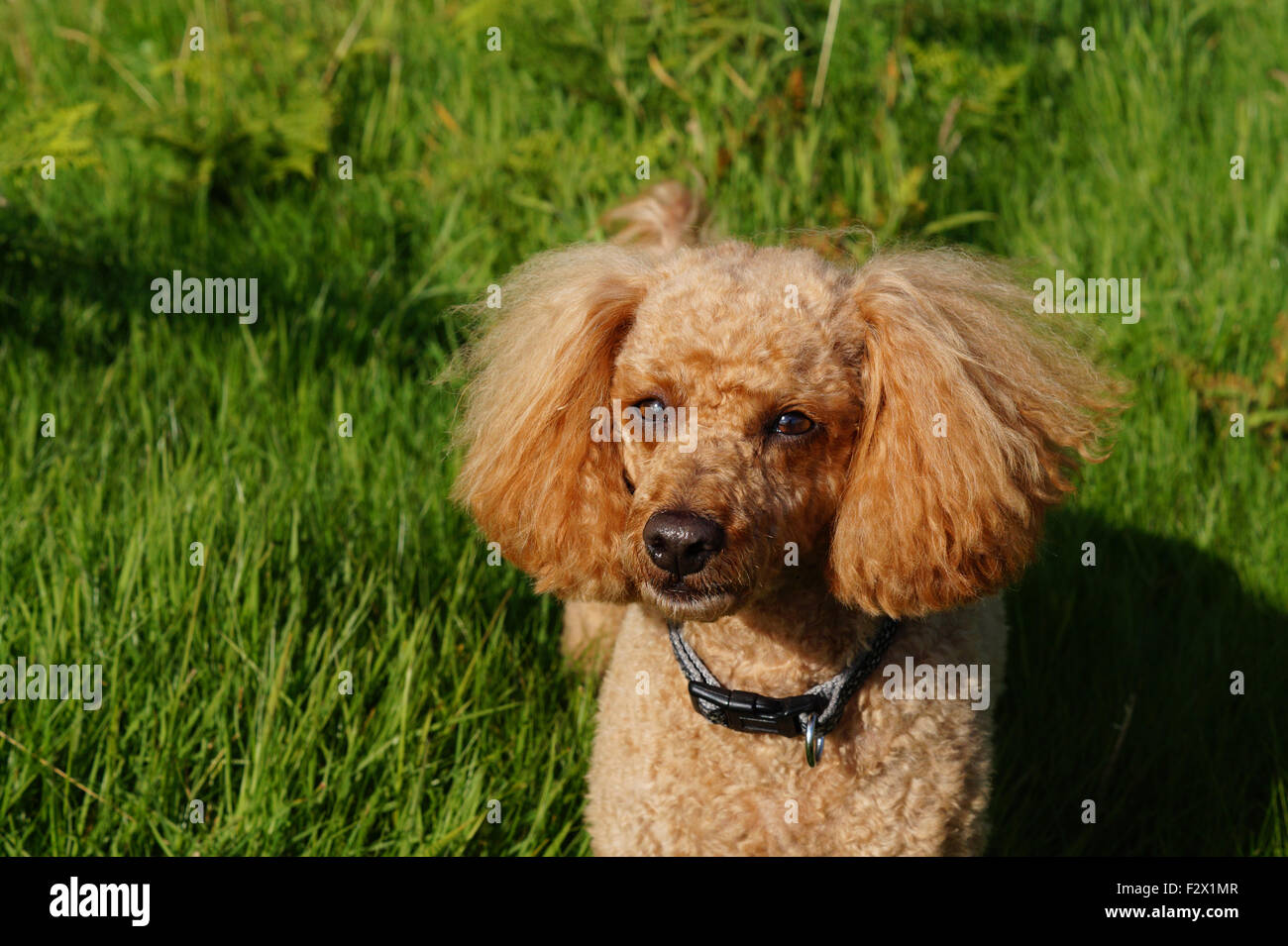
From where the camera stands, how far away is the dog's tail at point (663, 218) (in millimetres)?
3938

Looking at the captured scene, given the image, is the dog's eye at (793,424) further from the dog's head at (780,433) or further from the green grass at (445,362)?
the green grass at (445,362)

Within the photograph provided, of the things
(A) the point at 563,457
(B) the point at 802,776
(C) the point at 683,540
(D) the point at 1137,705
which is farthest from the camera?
(D) the point at 1137,705

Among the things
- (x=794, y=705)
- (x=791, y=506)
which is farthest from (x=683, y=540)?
(x=794, y=705)

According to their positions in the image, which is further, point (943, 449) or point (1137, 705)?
point (1137, 705)

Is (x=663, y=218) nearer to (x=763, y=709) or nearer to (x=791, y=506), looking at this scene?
(x=791, y=506)

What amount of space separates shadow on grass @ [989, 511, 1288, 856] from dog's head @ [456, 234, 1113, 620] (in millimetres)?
1180

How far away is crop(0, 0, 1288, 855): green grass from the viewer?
3.35 meters

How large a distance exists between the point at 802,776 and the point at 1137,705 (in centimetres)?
154

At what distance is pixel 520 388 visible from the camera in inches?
124

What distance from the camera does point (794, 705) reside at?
284 cm

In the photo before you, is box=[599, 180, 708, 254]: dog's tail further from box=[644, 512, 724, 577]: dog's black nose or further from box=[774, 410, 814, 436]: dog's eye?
box=[644, 512, 724, 577]: dog's black nose

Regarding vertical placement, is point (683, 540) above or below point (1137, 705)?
above

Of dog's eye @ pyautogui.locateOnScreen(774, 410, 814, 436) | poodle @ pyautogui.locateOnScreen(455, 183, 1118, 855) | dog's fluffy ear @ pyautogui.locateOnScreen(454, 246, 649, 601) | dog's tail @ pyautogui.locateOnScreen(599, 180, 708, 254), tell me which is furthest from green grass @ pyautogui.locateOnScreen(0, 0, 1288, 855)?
dog's eye @ pyautogui.locateOnScreen(774, 410, 814, 436)

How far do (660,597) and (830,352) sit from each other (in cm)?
74
